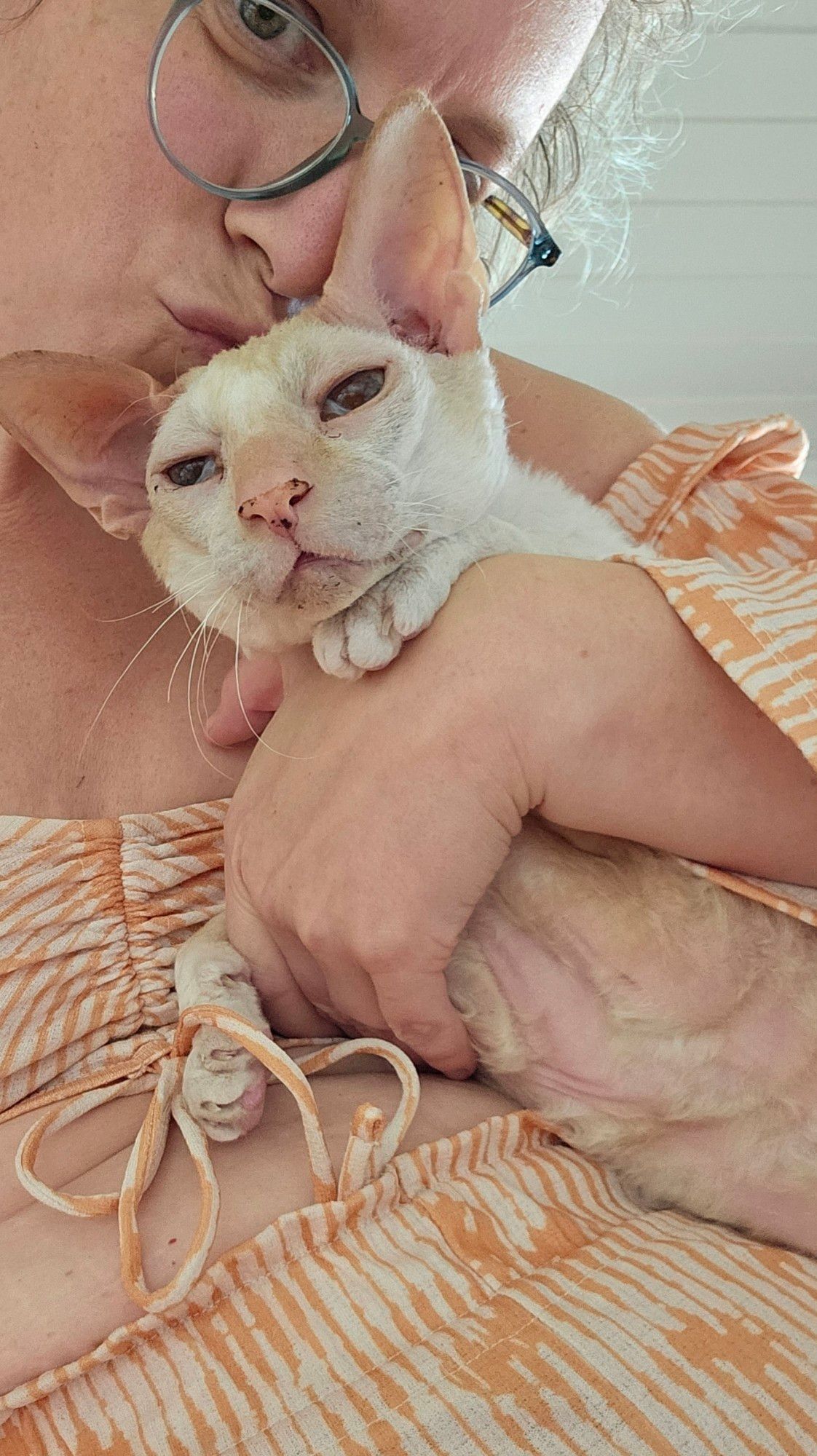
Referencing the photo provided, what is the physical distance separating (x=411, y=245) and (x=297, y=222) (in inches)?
4.7

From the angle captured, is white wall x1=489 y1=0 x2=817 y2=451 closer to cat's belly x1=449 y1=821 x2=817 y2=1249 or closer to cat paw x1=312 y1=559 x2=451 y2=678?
cat paw x1=312 y1=559 x2=451 y2=678

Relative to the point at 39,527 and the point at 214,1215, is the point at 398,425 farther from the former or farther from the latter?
the point at 214,1215

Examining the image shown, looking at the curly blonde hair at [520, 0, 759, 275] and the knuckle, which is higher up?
the curly blonde hair at [520, 0, 759, 275]

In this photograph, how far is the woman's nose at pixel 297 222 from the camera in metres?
1.04

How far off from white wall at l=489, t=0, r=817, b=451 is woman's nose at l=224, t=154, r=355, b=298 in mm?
1390

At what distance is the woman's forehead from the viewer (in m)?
1.05

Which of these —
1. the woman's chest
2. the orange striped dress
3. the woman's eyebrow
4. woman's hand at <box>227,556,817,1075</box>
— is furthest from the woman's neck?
the woman's eyebrow

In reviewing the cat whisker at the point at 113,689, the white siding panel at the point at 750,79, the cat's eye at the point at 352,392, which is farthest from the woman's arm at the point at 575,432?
the white siding panel at the point at 750,79

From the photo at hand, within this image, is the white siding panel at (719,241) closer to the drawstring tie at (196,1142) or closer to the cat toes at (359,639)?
the cat toes at (359,639)

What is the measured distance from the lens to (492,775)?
2.85 feet

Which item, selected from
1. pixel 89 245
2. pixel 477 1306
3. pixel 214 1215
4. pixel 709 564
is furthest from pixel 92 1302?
pixel 89 245

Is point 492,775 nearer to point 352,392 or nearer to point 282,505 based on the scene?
point 282,505

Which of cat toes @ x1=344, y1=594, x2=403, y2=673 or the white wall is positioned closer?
cat toes @ x1=344, y1=594, x2=403, y2=673

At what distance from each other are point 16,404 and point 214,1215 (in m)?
0.67
